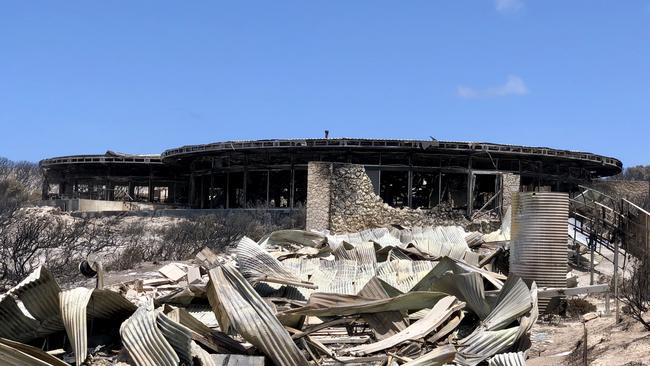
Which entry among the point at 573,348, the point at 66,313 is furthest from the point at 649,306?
the point at 66,313

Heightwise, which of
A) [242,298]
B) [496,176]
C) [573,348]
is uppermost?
[496,176]

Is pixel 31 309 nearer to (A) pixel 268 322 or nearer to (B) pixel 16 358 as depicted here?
(B) pixel 16 358

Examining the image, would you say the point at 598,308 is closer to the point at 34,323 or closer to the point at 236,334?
the point at 236,334

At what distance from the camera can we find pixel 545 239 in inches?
412

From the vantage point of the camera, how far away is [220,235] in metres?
21.4

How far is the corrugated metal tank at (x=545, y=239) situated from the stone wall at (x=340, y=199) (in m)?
12.8

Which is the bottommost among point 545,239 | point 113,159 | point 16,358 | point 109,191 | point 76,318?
point 16,358

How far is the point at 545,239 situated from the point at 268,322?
4.95 meters

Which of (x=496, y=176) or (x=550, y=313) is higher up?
(x=496, y=176)

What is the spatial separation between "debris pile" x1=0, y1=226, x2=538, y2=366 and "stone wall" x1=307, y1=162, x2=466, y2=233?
13.3 metres

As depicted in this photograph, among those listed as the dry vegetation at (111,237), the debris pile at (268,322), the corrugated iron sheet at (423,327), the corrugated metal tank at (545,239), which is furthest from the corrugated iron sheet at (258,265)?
the dry vegetation at (111,237)

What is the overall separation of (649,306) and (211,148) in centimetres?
2321

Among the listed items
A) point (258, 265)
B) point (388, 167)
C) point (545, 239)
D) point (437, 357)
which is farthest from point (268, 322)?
point (388, 167)

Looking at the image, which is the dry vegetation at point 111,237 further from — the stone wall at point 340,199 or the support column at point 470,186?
the support column at point 470,186
